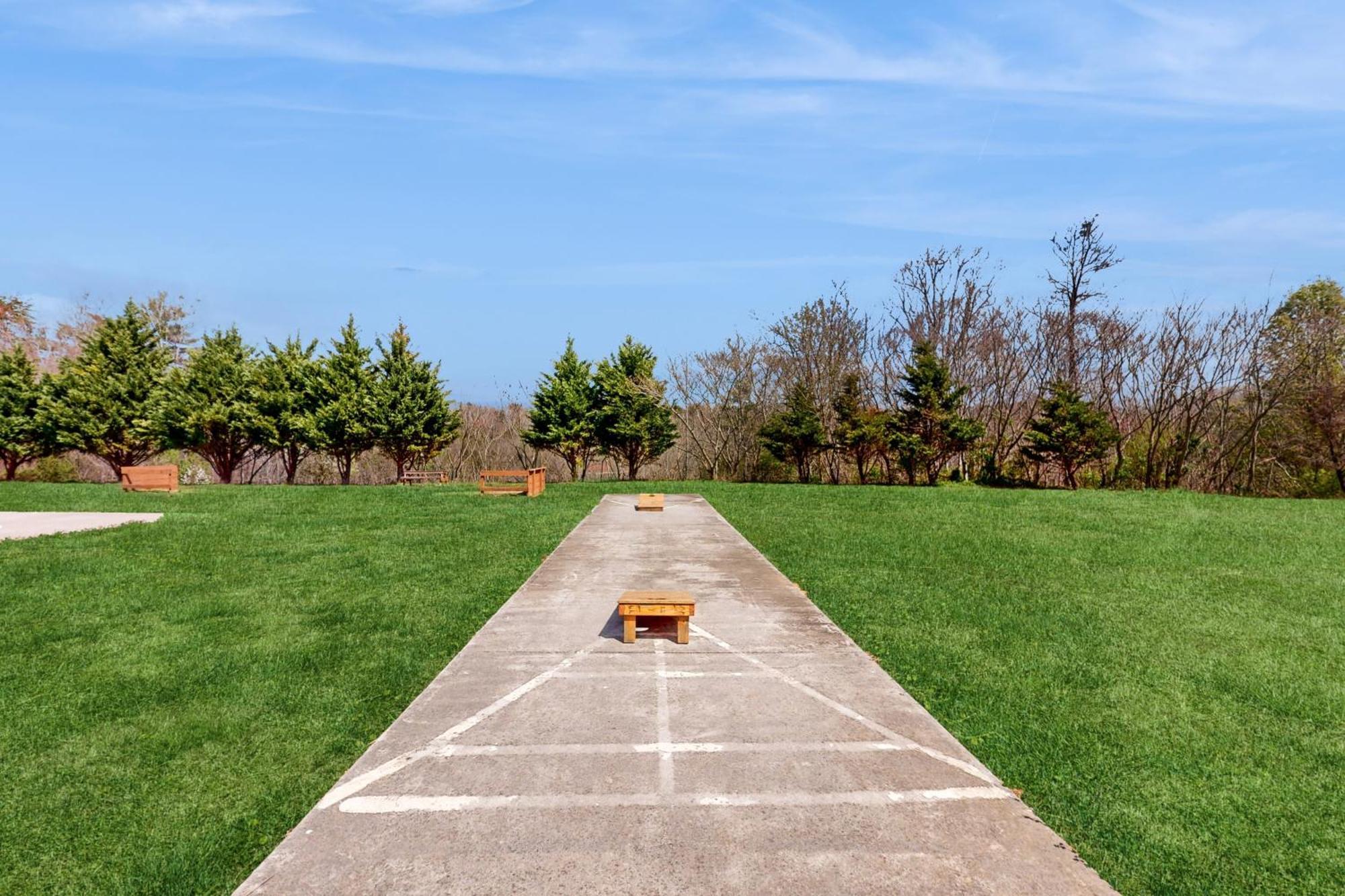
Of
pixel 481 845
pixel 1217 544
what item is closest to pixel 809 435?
pixel 1217 544

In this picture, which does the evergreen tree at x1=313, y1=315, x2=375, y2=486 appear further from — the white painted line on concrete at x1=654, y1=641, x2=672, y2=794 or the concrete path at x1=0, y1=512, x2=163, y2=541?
the white painted line on concrete at x1=654, y1=641, x2=672, y2=794

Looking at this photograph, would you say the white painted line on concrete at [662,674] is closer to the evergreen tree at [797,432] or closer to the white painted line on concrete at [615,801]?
the white painted line on concrete at [615,801]

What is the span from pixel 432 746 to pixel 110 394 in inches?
1190

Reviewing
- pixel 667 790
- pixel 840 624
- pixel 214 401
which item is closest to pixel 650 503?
pixel 840 624

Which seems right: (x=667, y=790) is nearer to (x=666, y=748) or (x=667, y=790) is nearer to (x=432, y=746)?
Answer: (x=666, y=748)

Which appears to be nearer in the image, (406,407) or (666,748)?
(666,748)

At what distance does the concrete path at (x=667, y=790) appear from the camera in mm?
3369

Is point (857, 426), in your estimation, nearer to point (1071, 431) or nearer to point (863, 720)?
point (1071, 431)

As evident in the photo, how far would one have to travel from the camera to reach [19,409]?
26.9 metres

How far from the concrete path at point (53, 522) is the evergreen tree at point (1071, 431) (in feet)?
88.3

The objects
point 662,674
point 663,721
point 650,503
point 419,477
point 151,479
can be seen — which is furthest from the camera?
point 419,477

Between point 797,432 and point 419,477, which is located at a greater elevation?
point 797,432

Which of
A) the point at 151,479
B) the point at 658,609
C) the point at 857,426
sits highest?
the point at 857,426

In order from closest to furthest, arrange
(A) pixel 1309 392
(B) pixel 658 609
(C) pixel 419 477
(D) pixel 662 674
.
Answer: (D) pixel 662 674
(B) pixel 658 609
(A) pixel 1309 392
(C) pixel 419 477
